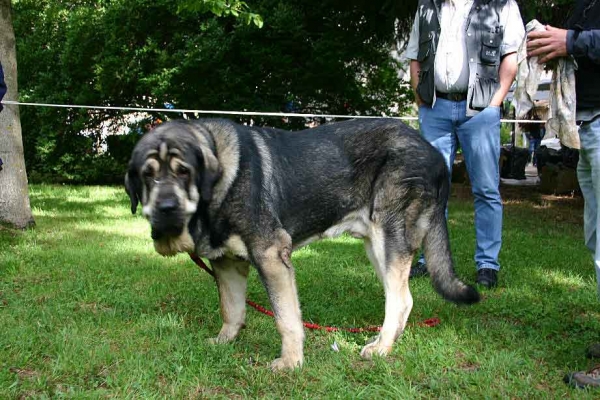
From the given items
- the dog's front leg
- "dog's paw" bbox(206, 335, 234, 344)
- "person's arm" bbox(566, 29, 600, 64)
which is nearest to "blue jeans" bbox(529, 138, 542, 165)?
"person's arm" bbox(566, 29, 600, 64)

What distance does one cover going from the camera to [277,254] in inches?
143

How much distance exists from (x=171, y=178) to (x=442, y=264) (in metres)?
1.95

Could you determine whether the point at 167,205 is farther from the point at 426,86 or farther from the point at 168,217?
the point at 426,86

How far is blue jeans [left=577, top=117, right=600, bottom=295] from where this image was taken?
3.36 meters

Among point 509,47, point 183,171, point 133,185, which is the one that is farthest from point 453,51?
point 133,185

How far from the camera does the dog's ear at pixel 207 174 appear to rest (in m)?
3.42

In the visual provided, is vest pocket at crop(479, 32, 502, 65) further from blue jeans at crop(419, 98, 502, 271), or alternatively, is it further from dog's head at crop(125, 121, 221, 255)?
dog's head at crop(125, 121, 221, 255)

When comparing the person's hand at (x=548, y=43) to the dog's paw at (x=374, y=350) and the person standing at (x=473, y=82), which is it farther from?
the dog's paw at (x=374, y=350)

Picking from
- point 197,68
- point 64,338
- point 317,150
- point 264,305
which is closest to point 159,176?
point 317,150

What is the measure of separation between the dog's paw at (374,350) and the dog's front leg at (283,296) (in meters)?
0.44

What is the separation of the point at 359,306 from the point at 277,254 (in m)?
1.53

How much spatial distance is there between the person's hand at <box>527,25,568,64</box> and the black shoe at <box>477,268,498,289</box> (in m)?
2.44

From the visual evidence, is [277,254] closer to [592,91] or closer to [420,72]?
[592,91]

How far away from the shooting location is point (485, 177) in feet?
17.8
